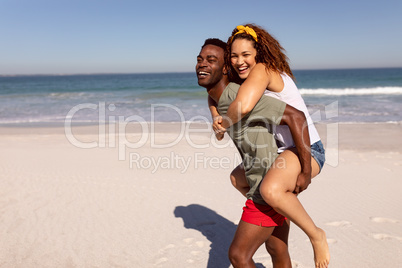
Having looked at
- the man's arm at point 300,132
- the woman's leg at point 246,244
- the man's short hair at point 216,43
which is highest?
the man's short hair at point 216,43

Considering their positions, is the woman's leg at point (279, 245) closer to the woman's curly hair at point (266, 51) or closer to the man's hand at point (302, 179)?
the man's hand at point (302, 179)

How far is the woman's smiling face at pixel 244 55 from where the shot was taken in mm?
2387

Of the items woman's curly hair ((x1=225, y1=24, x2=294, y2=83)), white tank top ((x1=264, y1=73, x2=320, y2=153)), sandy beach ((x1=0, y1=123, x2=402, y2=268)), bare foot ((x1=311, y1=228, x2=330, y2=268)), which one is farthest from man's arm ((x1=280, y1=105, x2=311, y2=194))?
sandy beach ((x1=0, y1=123, x2=402, y2=268))

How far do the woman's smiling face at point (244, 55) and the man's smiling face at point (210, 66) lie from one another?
0.36 feet

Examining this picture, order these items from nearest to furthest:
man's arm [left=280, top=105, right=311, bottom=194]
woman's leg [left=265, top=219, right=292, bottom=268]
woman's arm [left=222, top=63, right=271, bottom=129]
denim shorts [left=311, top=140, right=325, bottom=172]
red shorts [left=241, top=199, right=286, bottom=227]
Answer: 1. woman's arm [left=222, top=63, right=271, bottom=129]
2. man's arm [left=280, top=105, right=311, bottom=194]
3. red shorts [left=241, top=199, right=286, bottom=227]
4. denim shorts [left=311, top=140, right=325, bottom=172]
5. woman's leg [left=265, top=219, right=292, bottom=268]

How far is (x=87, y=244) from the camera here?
4.25 m

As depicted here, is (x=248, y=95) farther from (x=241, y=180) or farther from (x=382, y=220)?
(x=382, y=220)

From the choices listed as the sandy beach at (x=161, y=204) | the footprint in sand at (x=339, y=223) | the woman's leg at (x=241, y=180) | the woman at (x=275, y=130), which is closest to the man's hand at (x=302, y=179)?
the woman at (x=275, y=130)

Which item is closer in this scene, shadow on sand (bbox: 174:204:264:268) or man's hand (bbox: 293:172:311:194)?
man's hand (bbox: 293:172:311:194)

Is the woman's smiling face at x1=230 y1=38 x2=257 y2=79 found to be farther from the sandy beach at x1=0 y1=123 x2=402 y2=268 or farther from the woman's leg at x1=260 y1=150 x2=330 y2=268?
the sandy beach at x1=0 y1=123 x2=402 y2=268

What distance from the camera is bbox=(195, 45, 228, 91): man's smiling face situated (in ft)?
8.00

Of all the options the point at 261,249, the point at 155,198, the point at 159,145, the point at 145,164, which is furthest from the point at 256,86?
the point at 159,145

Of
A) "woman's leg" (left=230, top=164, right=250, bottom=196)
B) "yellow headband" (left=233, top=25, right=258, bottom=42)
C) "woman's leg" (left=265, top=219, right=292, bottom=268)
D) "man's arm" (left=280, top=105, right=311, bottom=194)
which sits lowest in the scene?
"woman's leg" (left=265, top=219, right=292, bottom=268)

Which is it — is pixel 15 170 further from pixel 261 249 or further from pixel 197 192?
pixel 261 249
